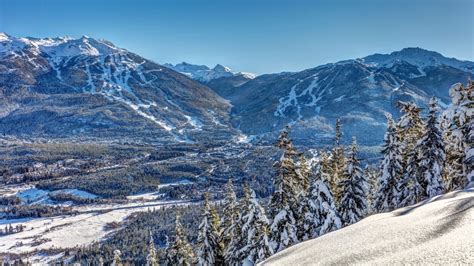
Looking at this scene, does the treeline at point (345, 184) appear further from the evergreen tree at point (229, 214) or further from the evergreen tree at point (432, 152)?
the evergreen tree at point (229, 214)

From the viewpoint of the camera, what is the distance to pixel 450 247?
263 inches

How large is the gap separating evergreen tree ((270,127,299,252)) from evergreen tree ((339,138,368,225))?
206 inches

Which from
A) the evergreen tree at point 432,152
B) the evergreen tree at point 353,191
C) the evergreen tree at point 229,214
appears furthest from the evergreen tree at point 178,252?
the evergreen tree at point 432,152

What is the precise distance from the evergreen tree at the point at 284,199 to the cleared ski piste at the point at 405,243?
1852 centimetres

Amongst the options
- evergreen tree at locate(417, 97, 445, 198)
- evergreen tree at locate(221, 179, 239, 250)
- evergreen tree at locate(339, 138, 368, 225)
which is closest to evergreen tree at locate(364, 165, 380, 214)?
evergreen tree at locate(339, 138, 368, 225)

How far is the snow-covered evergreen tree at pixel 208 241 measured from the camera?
36.3 m

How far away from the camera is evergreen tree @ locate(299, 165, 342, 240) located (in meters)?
28.5

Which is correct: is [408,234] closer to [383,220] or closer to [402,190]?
[383,220]

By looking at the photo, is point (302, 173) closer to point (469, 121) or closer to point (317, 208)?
point (317, 208)

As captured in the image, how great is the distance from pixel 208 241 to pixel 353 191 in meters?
14.3

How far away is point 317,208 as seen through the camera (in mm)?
29031

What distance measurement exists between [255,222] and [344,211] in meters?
8.06

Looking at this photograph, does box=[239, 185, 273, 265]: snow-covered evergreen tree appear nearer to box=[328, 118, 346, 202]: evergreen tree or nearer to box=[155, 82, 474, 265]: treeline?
box=[155, 82, 474, 265]: treeline

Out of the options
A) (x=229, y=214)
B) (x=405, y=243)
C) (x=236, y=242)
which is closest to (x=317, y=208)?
(x=236, y=242)
